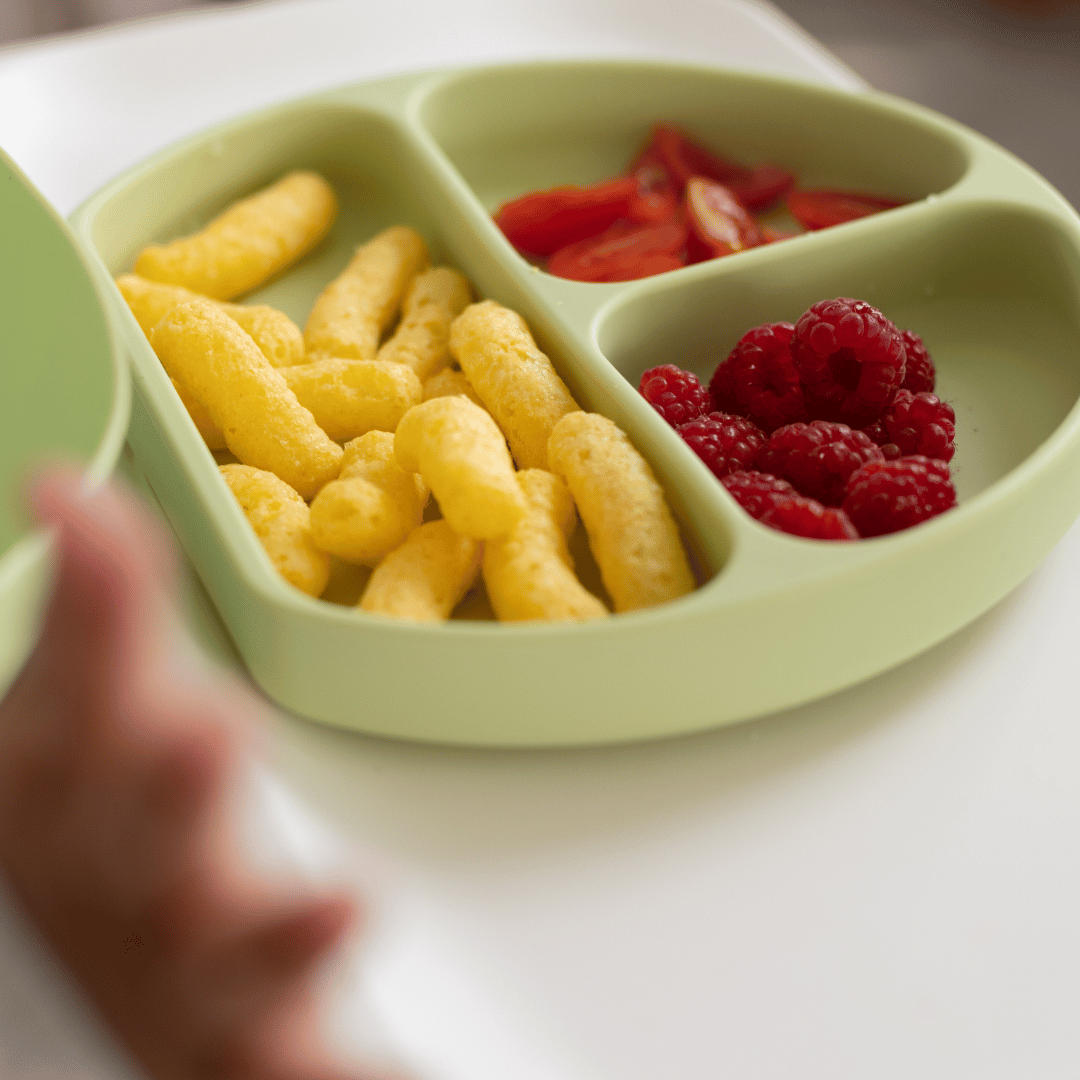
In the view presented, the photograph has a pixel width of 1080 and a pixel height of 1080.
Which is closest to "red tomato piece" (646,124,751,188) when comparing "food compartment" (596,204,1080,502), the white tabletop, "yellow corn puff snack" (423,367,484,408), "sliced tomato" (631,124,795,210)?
"sliced tomato" (631,124,795,210)

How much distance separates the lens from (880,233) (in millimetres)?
1282

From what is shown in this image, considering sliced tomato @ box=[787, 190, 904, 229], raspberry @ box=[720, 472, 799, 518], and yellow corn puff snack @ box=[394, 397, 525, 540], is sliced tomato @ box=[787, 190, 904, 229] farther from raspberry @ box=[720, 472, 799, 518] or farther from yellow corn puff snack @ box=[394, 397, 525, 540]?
yellow corn puff snack @ box=[394, 397, 525, 540]

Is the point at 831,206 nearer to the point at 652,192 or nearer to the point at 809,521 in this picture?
the point at 652,192

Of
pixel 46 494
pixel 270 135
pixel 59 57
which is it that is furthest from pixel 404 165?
pixel 46 494

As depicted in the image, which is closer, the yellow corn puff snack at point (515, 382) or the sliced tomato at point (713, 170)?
the yellow corn puff snack at point (515, 382)

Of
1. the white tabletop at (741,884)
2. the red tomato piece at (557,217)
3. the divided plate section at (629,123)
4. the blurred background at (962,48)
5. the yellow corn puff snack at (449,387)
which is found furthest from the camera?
the blurred background at (962,48)

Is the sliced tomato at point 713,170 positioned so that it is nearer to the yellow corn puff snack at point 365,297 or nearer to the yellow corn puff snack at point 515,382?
the yellow corn puff snack at point 365,297

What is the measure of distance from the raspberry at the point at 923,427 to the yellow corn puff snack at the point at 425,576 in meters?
0.43

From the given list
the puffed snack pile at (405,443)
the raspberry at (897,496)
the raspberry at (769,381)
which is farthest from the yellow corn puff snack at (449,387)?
the raspberry at (897,496)

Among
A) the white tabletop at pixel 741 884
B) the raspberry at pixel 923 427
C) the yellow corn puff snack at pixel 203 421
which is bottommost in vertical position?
the white tabletop at pixel 741 884

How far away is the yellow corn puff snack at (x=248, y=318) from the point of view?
117 centimetres

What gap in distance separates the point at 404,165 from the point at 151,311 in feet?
1.49

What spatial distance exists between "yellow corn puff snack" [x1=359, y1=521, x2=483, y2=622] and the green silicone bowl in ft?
0.17

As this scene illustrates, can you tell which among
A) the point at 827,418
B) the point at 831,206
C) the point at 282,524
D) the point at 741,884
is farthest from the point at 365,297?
the point at 741,884
